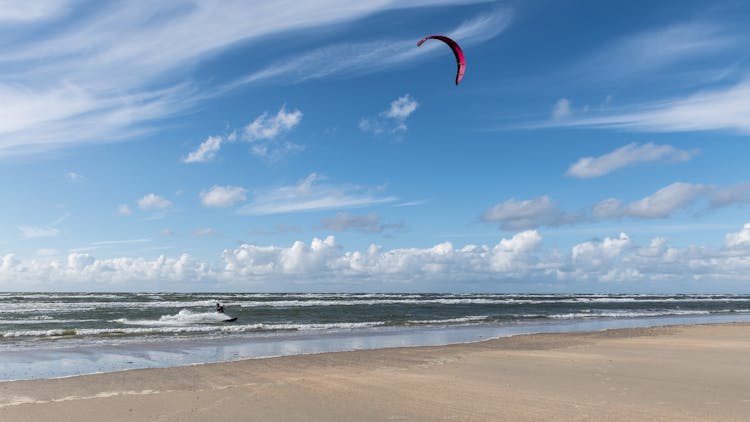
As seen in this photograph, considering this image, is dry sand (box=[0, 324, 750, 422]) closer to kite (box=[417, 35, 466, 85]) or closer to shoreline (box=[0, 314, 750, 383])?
shoreline (box=[0, 314, 750, 383])

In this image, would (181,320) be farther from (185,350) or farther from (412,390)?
(412,390)

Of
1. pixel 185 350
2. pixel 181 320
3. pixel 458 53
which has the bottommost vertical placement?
pixel 181 320

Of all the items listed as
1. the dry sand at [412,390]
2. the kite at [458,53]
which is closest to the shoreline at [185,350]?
the dry sand at [412,390]

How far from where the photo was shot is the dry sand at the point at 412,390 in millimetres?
7613

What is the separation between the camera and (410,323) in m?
29.4

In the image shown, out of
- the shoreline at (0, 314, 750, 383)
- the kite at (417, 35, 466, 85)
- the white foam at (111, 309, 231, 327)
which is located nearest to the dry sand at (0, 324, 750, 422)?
the shoreline at (0, 314, 750, 383)

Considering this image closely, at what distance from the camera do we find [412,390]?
30.5 feet

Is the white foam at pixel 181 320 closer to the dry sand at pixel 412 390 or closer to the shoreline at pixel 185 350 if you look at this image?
the shoreline at pixel 185 350

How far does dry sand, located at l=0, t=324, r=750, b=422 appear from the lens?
761 cm

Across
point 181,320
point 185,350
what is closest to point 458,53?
point 185,350

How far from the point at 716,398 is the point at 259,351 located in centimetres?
1212

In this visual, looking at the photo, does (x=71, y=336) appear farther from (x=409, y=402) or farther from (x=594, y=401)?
(x=594, y=401)

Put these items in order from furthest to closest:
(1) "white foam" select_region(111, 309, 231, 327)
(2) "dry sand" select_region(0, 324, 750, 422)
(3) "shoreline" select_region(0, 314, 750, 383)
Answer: (1) "white foam" select_region(111, 309, 231, 327) → (3) "shoreline" select_region(0, 314, 750, 383) → (2) "dry sand" select_region(0, 324, 750, 422)

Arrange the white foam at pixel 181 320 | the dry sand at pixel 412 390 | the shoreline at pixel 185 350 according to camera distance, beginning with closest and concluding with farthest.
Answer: the dry sand at pixel 412 390 → the shoreline at pixel 185 350 → the white foam at pixel 181 320
